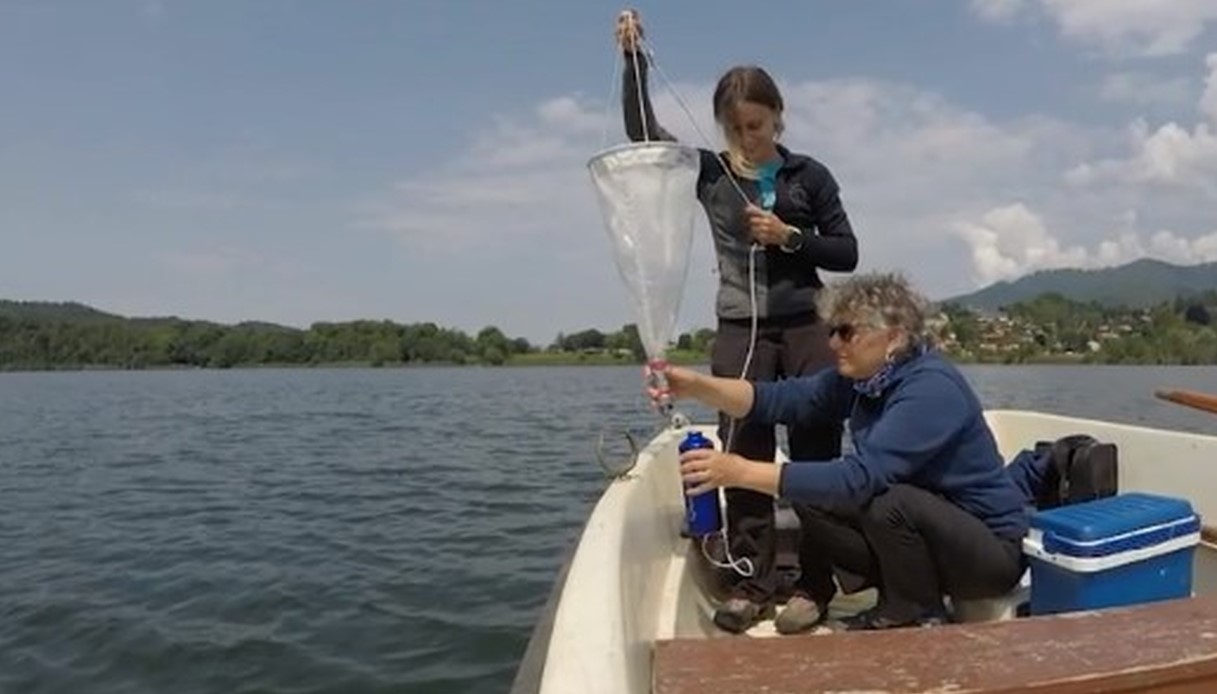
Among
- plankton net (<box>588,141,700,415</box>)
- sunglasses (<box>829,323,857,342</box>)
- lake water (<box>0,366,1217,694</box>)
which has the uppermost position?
plankton net (<box>588,141,700,415</box>)

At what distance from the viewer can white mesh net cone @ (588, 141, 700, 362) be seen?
2803mm

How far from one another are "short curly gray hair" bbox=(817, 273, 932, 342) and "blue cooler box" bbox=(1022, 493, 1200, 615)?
2.18 ft

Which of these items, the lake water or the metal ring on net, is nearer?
the metal ring on net

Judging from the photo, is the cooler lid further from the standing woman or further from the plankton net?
the plankton net

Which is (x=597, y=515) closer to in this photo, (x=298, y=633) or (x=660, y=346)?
(x=660, y=346)

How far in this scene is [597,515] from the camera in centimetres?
272

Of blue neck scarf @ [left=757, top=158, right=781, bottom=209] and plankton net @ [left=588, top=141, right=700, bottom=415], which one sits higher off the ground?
blue neck scarf @ [left=757, top=158, right=781, bottom=209]

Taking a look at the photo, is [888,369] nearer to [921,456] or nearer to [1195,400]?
[921,456]

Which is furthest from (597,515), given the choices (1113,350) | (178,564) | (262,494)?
(1113,350)

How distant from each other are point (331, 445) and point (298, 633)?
1280 centimetres

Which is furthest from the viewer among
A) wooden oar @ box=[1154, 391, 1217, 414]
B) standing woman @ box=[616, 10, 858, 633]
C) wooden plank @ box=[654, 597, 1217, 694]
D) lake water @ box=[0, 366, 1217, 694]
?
lake water @ box=[0, 366, 1217, 694]

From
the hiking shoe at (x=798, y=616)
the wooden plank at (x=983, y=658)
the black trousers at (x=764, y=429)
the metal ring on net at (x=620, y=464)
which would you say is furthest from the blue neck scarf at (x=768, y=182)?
the wooden plank at (x=983, y=658)

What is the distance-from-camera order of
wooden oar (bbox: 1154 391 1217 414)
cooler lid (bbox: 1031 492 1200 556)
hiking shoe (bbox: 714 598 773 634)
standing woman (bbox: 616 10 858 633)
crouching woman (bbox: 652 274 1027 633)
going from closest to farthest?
cooler lid (bbox: 1031 492 1200 556)
crouching woman (bbox: 652 274 1027 633)
hiking shoe (bbox: 714 598 773 634)
standing woman (bbox: 616 10 858 633)
wooden oar (bbox: 1154 391 1217 414)

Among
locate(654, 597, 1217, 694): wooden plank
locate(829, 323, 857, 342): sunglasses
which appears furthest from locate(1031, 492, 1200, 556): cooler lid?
locate(829, 323, 857, 342): sunglasses
